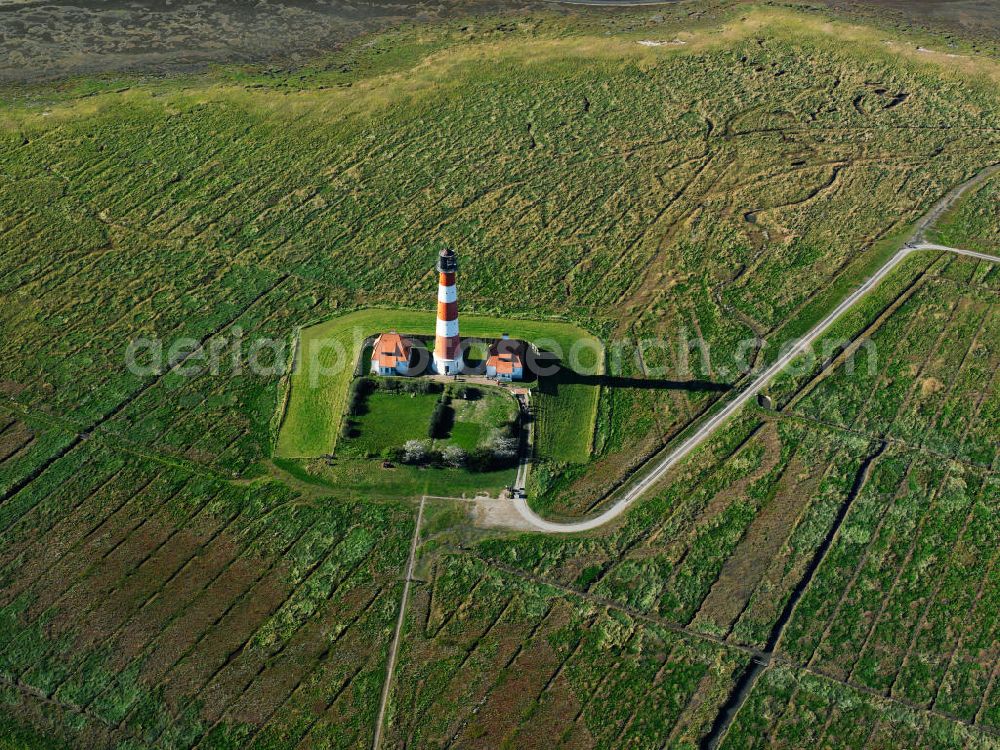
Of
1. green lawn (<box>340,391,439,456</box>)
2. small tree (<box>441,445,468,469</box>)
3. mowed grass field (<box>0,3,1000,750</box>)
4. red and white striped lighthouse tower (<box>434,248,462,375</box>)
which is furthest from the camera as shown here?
green lawn (<box>340,391,439,456</box>)

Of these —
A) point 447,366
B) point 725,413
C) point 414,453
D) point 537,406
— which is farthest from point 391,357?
point 725,413

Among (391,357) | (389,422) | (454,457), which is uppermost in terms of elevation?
(391,357)

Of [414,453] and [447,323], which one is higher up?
[447,323]

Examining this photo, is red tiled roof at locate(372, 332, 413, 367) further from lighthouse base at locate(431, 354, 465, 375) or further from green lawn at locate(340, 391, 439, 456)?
green lawn at locate(340, 391, 439, 456)

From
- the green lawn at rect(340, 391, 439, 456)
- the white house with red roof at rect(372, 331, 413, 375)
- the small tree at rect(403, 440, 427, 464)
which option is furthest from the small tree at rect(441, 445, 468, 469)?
the white house with red roof at rect(372, 331, 413, 375)

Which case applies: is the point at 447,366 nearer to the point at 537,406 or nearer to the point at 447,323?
the point at 447,323

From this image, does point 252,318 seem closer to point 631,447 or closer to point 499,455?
point 499,455

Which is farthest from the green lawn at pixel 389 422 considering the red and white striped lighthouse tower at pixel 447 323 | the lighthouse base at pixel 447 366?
the red and white striped lighthouse tower at pixel 447 323
